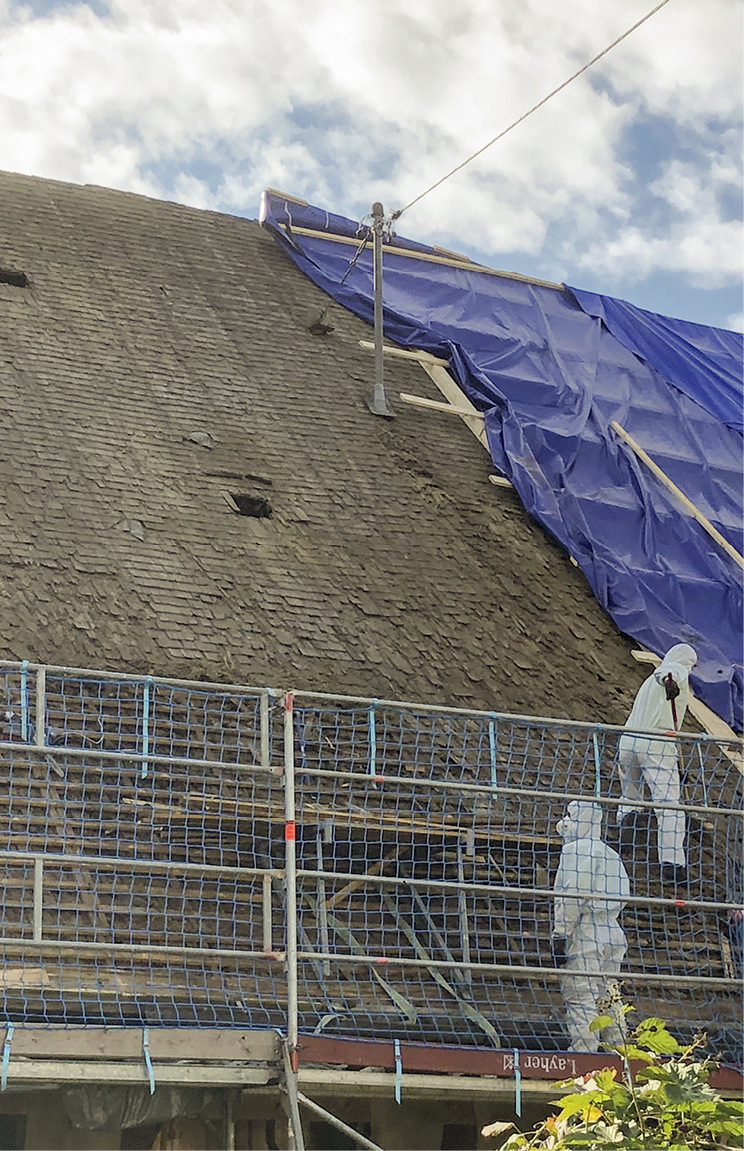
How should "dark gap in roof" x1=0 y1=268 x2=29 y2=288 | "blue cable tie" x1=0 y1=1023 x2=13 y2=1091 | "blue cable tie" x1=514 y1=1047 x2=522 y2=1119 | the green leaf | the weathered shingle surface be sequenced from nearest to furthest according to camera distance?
the green leaf, "blue cable tie" x1=0 y1=1023 x2=13 y2=1091, "blue cable tie" x1=514 y1=1047 x2=522 y2=1119, the weathered shingle surface, "dark gap in roof" x1=0 y1=268 x2=29 y2=288

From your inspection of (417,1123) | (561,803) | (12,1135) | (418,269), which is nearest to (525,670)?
(561,803)

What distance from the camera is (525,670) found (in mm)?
8867

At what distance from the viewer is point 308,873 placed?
247 inches

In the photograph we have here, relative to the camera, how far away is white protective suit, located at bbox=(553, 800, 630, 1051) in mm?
6973

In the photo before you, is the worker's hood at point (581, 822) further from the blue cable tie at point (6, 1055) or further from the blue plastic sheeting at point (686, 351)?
the blue plastic sheeting at point (686, 351)

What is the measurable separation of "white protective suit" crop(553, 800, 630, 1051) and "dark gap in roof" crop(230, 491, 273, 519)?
→ 317cm

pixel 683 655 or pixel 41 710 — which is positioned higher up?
pixel 683 655

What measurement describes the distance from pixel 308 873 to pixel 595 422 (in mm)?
5972

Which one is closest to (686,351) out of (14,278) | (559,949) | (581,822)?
(14,278)

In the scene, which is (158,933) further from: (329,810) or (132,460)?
(132,460)

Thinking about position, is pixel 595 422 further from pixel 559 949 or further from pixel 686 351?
pixel 559 949

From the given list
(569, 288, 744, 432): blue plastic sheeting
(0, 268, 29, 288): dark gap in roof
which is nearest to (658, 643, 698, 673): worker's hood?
(569, 288, 744, 432): blue plastic sheeting

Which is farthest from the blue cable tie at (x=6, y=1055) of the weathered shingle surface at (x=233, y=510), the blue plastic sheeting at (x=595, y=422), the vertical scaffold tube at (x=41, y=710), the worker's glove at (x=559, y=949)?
the blue plastic sheeting at (x=595, y=422)

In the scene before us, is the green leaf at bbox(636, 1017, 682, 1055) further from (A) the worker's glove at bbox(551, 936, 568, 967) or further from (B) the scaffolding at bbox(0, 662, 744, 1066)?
(A) the worker's glove at bbox(551, 936, 568, 967)
